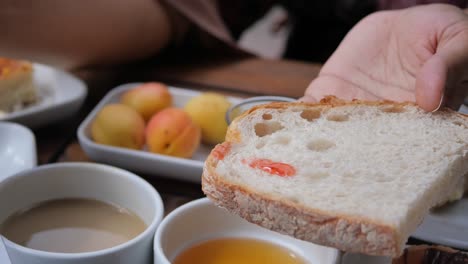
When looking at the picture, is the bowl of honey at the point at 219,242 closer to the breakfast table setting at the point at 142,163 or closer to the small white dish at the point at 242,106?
the breakfast table setting at the point at 142,163

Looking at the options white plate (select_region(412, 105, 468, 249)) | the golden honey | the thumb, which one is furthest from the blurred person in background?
the golden honey

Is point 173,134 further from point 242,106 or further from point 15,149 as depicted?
point 15,149

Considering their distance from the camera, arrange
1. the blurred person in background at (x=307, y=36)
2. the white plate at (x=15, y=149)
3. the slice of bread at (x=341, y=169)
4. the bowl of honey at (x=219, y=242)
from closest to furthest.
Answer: the slice of bread at (x=341, y=169) → the bowl of honey at (x=219, y=242) → the blurred person in background at (x=307, y=36) → the white plate at (x=15, y=149)

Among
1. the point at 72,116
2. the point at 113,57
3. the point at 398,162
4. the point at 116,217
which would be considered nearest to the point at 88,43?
the point at 113,57

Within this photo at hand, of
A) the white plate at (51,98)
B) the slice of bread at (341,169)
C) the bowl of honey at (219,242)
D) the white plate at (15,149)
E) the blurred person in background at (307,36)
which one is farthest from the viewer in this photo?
the white plate at (51,98)

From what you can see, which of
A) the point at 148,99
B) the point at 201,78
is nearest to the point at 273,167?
the point at 148,99

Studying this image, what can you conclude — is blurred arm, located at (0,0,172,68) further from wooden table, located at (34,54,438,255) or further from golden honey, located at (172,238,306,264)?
golden honey, located at (172,238,306,264)

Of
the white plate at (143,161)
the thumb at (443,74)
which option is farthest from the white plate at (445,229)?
the white plate at (143,161)
